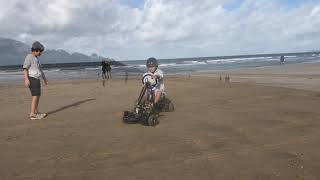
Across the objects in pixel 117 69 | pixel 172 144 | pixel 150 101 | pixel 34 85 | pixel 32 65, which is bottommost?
pixel 117 69

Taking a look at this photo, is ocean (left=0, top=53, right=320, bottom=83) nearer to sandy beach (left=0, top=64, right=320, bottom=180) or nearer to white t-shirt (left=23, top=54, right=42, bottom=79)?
white t-shirt (left=23, top=54, right=42, bottom=79)

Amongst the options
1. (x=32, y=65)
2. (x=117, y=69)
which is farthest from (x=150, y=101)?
(x=117, y=69)

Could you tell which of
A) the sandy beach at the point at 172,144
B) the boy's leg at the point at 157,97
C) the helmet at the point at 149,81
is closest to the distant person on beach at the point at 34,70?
the sandy beach at the point at 172,144

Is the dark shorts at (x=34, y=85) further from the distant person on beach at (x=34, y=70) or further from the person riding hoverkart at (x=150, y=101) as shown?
the person riding hoverkart at (x=150, y=101)

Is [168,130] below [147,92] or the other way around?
below

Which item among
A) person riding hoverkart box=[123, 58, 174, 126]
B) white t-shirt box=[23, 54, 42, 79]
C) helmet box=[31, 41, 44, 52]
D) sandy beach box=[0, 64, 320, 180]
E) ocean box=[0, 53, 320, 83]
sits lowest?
ocean box=[0, 53, 320, 83]

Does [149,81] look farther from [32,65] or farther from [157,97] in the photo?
[32,65]

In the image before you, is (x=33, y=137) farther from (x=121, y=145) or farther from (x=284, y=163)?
(x=284, y=163)

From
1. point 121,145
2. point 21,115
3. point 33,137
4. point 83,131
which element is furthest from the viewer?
point 21,115

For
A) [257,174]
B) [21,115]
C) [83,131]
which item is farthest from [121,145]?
[21,115]

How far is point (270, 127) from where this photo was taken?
780 centimetres

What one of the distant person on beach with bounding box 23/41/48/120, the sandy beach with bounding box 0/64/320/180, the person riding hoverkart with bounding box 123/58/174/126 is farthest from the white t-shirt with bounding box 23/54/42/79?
the person riding hoverkart with bounding box 123/58/174/126

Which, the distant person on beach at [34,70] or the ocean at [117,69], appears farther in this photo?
the ocean at [117,69]

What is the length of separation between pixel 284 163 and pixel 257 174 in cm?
62
